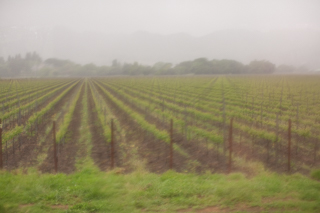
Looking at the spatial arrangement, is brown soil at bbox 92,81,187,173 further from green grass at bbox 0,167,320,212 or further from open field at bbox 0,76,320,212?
green grass at bbox 0,167,320,212

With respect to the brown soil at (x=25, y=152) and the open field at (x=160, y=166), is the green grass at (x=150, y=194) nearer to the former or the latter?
the open field at (x=160, y=166)

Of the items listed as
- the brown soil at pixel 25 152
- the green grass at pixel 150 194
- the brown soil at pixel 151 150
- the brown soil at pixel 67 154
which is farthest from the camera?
the brown soil at pixel 25 152

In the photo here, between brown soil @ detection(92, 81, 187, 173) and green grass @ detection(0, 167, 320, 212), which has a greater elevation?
green grass @ detection(0, 167, 320, 212)

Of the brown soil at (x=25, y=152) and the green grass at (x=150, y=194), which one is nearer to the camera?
the green grass at (x=150, y=194)

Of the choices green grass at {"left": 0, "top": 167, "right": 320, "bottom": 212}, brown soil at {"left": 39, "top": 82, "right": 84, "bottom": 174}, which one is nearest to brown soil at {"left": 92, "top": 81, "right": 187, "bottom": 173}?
green grass at {"left": 0, "top": 167, "right": 320, "bottom": 212}

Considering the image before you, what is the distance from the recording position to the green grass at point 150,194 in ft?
13.3

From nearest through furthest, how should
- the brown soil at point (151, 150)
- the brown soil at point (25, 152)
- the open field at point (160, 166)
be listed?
the open field at point (160, 166)
the brown soil at point (151, 150)
the brown soil at point (25, 152)

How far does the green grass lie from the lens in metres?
4.05

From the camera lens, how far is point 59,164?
7477mm

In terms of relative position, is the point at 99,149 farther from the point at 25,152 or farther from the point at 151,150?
the point at 25,152

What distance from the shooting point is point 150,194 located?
447 centimetres

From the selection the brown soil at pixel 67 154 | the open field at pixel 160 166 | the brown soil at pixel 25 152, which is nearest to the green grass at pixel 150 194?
the open field at pixel 160 166

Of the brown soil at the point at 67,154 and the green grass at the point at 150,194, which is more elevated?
the green grass at the point at 150,194

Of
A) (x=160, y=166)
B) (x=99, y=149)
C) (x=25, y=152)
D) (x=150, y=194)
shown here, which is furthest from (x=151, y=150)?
(x=150, y=194)
